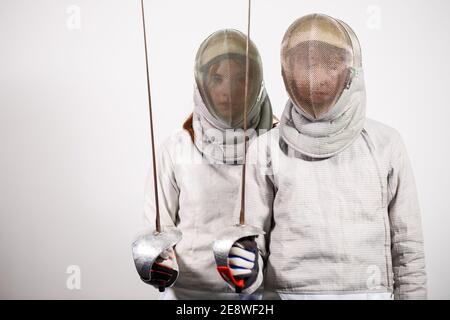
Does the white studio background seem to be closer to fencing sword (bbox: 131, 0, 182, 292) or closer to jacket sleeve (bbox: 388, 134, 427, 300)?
jacket sleeve (bbox: 388, 134, 427, 300)

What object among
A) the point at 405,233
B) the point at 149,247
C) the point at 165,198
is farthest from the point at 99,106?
the point at 405,233

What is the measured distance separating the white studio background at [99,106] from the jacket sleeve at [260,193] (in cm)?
27

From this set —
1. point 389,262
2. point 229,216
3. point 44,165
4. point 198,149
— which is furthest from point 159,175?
point 389,262

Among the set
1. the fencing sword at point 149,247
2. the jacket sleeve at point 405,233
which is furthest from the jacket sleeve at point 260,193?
the jacket sleeve at point 405,233

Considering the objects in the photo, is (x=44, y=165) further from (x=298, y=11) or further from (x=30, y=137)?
(x=298, y=11)

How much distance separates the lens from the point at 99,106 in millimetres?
1858

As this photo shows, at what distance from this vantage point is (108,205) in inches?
72.9

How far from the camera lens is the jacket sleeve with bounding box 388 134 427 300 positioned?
143 cm

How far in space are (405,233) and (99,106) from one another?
1105 millimetres

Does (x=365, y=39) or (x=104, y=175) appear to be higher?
(x=365, y=39)

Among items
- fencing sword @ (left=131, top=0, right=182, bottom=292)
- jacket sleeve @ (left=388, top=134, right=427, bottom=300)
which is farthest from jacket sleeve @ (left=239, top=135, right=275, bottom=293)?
jacket sleeve @ (left=388, top=134, right=427, bottom=300)

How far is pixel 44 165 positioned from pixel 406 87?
1284mm

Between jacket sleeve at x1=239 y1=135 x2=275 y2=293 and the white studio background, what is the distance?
27 cm

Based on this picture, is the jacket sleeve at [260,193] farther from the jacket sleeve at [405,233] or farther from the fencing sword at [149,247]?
the jacket sleeve at [405,233]
